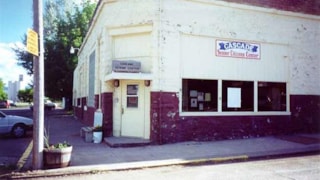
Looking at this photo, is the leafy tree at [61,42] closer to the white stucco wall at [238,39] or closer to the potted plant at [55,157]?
the white stucco wall at [238,39]

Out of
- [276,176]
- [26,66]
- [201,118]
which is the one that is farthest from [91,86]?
[26,66]

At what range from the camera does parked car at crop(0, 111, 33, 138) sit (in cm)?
1537

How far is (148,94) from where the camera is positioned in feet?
42.5

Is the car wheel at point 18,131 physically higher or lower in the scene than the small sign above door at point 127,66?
lower

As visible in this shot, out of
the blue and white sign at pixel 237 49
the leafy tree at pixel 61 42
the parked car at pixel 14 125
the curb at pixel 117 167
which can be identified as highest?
the leafy tree at pixel 61 42

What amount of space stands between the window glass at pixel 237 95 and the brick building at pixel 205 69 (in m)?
0.04

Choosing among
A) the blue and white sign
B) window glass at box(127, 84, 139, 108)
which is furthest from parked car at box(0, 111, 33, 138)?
the blue and white sign

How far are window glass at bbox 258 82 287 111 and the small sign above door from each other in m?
5.15

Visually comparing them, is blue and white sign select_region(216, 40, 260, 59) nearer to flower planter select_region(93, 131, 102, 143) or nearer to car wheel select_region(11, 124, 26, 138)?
flower planter select_region(93, 131, 102, 143)

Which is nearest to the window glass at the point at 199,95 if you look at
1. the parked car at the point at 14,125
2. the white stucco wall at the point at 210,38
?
the white stucco wall at the point at 210,38

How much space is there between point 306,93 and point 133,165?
9.51 meters

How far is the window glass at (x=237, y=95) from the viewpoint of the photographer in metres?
13.7

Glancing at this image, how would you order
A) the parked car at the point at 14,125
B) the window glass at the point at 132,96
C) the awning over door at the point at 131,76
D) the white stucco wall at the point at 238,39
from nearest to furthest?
the awning over door at the point at 131,76
the white stucco wall at the point at 238,39
the window glass at the point at 132,96
the parked car at the point at 14,125

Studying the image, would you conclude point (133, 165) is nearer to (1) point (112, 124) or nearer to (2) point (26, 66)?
(1) point (112, 124)
